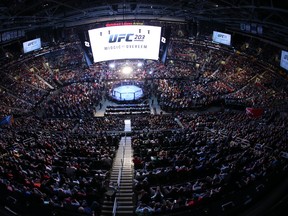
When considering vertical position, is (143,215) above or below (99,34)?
below

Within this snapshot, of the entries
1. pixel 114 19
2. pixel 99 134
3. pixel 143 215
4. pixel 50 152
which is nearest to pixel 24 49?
pixel 114 19

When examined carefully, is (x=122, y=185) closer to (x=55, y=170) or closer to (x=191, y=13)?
(x=55, y=170)

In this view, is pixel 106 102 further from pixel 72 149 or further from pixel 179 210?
pixel 179 210

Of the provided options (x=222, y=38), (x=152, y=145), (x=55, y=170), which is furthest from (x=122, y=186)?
(x=222, y=38)

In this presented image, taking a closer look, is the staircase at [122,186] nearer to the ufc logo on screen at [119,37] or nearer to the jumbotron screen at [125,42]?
the jumbotron screen at [125,42]

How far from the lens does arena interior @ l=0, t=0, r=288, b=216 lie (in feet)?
43.0

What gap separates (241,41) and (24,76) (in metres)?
34.0

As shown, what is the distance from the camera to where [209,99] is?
3750cm

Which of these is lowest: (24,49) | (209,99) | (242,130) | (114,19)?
(242,130)

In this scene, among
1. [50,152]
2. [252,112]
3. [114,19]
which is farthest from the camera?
[114,19]

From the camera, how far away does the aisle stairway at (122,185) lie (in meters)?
13.2

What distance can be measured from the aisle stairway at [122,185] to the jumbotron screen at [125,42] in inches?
1156

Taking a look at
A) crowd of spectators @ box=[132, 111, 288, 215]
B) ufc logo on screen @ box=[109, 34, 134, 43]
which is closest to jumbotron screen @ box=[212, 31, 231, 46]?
ufc logo on screen @ box=[109, 34, 134, 43]

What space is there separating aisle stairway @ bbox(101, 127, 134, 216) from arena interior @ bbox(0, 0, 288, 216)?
0.19 feet
